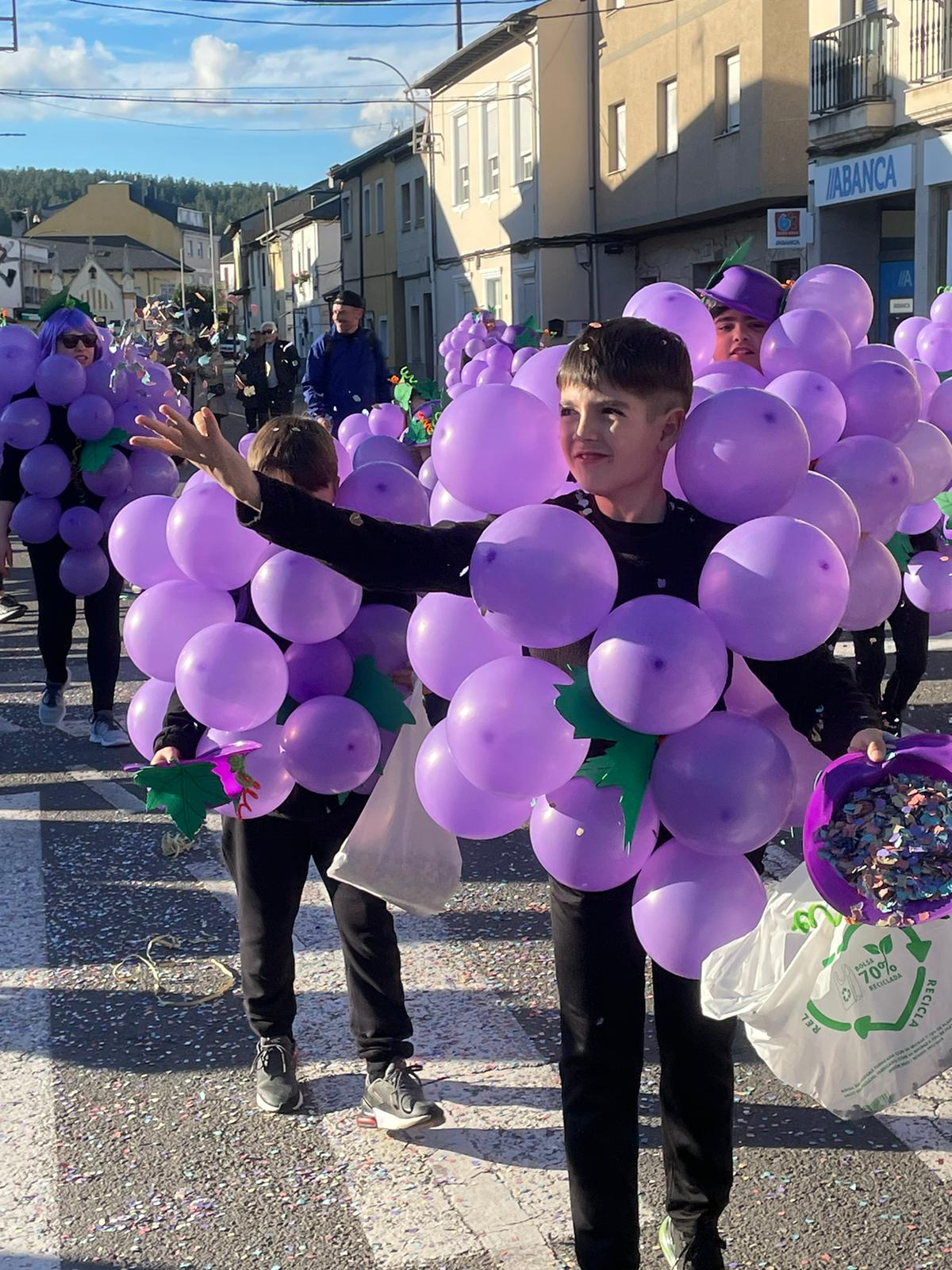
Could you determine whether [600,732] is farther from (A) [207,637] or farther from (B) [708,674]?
(A) [207,637]

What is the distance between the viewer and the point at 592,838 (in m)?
2.48

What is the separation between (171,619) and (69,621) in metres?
4.25

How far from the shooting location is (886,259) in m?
21.7

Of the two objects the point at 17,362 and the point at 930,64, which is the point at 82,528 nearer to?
the point at 17,362

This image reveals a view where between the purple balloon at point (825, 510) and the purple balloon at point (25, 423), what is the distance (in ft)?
16.5

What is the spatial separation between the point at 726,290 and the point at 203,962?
2603 millimetres

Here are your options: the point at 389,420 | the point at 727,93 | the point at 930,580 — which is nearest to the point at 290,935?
the point at 930,580

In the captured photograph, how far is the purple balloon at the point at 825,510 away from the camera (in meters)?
2.73

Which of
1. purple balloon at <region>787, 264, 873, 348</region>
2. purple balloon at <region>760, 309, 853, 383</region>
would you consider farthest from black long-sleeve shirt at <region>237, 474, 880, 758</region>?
purple balloon at <region>787, 264, 873, 348</region>

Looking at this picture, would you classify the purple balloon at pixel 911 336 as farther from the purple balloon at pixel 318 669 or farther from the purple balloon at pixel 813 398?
the purple balloon at pixel 318 669

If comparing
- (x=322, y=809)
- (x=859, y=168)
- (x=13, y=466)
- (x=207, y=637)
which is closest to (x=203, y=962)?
(x=322, y=809)

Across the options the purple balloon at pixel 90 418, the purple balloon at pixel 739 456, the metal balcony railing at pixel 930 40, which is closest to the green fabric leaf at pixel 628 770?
the purple balloon at pixel 739 456

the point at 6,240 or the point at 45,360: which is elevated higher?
the point at 6,240

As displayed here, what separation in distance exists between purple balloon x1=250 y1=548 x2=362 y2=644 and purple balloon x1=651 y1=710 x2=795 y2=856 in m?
0.96
